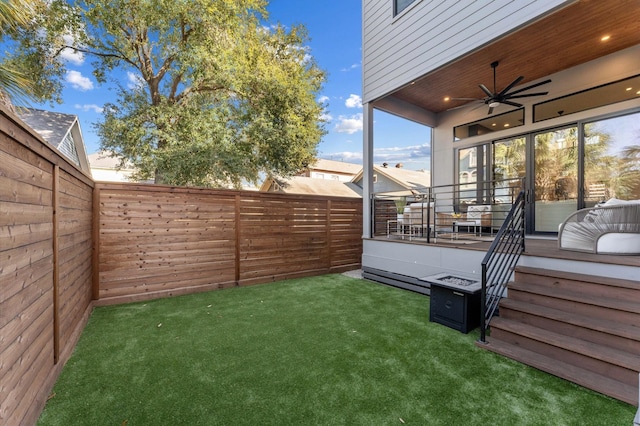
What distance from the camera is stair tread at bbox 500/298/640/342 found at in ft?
7.47

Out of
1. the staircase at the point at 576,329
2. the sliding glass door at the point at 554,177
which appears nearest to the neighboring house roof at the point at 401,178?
the sliding glass door at the point at 554,177

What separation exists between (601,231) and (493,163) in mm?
3376

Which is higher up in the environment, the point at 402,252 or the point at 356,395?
the point at 402,252

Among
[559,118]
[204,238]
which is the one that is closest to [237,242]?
[204,238]

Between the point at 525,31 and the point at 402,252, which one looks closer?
the point at 525,31

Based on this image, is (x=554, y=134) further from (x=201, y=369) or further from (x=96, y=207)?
(x=96, y=207)

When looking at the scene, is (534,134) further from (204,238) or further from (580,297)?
(204,238)

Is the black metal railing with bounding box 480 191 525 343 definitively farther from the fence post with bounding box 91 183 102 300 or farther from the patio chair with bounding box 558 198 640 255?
the fence post with bounding box 91 183 102 300

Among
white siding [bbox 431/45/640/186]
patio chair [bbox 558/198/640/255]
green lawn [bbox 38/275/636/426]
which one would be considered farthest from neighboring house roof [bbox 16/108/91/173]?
patio chair [bbox 558/198/640/255]

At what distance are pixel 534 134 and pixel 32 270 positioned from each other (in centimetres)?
760

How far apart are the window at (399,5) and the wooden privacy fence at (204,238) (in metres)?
3.87

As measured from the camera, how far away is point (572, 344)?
7.81ft

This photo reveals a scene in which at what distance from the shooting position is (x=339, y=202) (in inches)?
258

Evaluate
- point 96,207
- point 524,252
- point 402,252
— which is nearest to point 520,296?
point 524,252
